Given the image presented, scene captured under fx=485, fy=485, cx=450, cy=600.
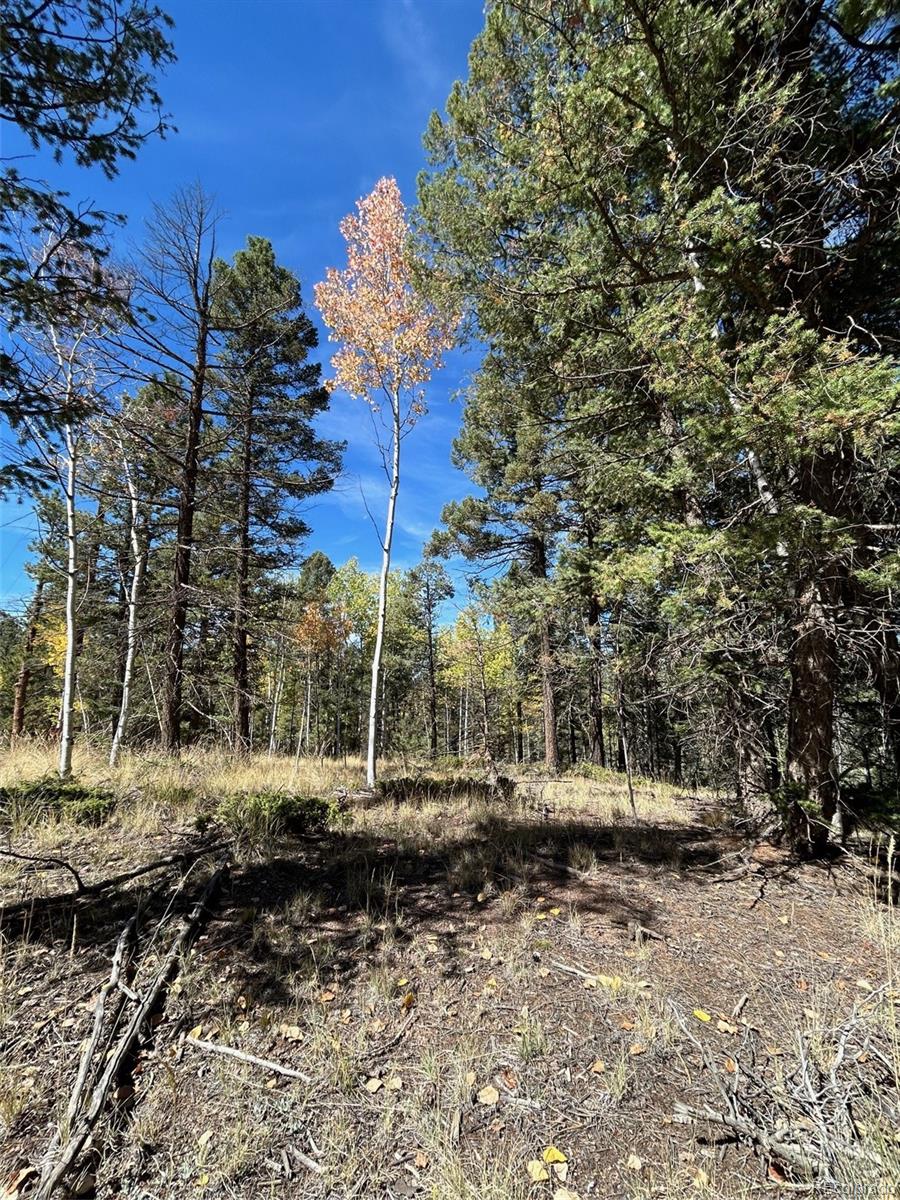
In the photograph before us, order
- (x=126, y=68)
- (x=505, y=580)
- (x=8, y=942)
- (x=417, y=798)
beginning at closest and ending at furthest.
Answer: (x=8, y=942) < (x=126, y=68) < (x=417, y=798) < (x=505, y=580)

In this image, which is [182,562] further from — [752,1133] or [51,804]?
[752,1133]

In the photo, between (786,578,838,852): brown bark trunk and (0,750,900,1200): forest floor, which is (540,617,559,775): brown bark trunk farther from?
(0,750,900,1200): forest floor

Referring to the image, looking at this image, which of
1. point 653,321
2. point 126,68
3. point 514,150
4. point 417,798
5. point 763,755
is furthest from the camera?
point 417,798

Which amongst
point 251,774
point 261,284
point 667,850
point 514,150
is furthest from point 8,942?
point 261,284

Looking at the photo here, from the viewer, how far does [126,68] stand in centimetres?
344

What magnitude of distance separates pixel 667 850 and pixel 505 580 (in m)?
9.22

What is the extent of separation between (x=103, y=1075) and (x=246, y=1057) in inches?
24.9

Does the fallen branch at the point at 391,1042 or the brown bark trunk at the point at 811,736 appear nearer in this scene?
the fallen branch at the point at 391,1042

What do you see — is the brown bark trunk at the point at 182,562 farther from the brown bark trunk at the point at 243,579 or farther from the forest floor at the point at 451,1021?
the forest floor at the point at 451,1021

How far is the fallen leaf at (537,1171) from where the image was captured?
1.91 m

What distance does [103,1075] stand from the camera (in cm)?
229

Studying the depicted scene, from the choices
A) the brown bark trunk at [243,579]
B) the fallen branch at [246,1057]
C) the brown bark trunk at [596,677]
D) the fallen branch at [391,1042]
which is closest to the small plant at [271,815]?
the fallen branch at [246,1057]

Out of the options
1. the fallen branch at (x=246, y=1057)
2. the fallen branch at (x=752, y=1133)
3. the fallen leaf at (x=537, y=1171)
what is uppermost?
the fallen branch at (x=246, y=1057)

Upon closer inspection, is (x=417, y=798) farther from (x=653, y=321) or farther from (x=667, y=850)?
(x=653, y=321)
